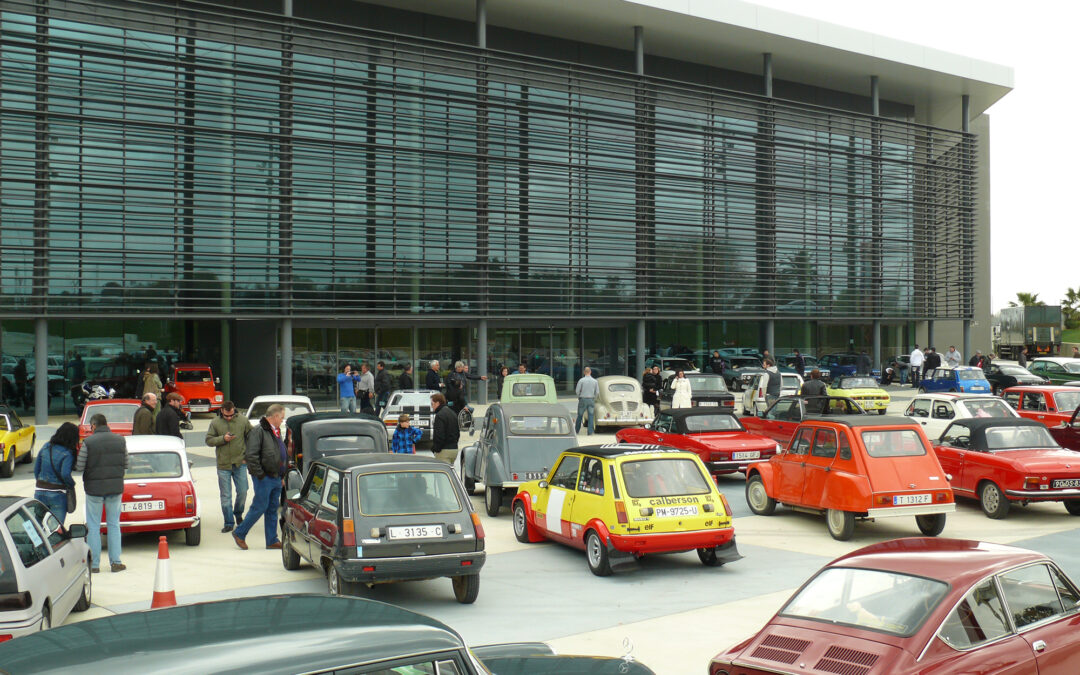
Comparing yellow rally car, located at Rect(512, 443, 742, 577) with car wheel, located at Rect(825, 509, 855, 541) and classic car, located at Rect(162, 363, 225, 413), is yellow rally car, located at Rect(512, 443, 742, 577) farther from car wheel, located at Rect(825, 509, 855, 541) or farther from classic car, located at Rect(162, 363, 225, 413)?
classic car, located at Rect(162, 363, 225, 413)

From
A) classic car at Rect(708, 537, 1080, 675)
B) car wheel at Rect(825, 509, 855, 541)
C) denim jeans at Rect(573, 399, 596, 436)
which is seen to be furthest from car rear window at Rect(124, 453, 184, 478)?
denim jeans at Rect(573, 399, 596, 436)

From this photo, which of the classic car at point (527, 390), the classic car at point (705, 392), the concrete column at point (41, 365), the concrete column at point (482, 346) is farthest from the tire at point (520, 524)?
the concrete column at point (482, 346)

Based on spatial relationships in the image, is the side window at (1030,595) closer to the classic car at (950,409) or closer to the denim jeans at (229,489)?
the denim jeans at (229,489)

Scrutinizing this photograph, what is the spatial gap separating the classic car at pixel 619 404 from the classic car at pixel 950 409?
7620mm

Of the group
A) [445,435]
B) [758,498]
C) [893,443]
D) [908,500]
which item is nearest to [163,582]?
[445,435]

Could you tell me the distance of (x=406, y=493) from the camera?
9305 mm

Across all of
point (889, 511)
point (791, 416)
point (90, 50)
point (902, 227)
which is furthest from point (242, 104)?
point (902, 227)

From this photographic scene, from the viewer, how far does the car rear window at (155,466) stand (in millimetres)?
12039

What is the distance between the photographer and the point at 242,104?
28.7 meters

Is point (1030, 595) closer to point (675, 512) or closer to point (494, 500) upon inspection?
point (675, 512)

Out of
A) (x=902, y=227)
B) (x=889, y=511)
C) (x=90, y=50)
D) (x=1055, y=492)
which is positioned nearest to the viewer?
(x=889, y=511)

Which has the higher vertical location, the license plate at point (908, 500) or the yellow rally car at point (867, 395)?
the yellow rally car at point (867, 395)

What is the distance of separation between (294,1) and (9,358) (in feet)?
48.7

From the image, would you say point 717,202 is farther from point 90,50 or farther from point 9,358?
point 9,358
